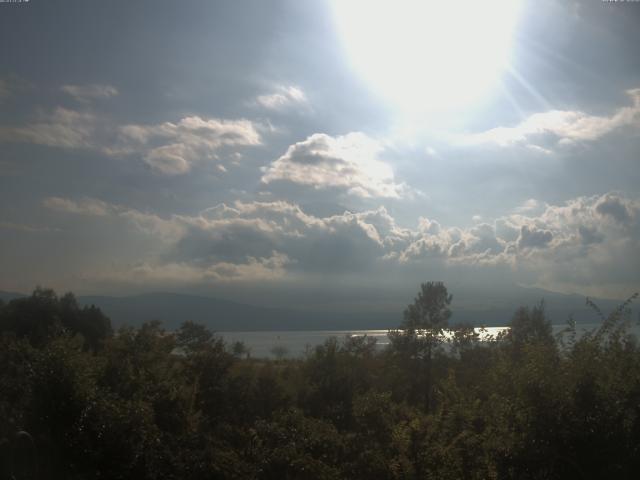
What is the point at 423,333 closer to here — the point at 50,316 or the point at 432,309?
the point at 432,309

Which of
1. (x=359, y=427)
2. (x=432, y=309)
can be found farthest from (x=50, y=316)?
(x=359, y=427)

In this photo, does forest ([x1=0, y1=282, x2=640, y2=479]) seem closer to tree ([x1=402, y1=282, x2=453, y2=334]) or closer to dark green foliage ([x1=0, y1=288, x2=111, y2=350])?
tree ([x1=402, y1=282, x2=453, y2=334])

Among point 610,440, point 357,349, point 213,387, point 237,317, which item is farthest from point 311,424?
point 237,317

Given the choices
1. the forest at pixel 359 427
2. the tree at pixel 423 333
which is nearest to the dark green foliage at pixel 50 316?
the tree at pixel 423 333

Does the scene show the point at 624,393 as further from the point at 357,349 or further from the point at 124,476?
the point at 357,349

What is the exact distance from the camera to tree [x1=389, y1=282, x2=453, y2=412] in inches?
1270

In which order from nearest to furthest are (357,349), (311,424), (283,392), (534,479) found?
(534,479)
(311,424)
(283,392)
(357,349)

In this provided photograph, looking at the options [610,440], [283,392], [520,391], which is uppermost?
[520,391]

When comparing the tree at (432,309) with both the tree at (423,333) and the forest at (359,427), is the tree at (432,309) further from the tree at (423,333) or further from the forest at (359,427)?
the forest at (359,427)

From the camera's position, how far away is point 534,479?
32.6 ft

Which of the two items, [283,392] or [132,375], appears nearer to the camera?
[132,375]

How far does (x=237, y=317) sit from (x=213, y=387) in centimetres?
16821

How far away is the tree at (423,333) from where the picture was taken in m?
32.3

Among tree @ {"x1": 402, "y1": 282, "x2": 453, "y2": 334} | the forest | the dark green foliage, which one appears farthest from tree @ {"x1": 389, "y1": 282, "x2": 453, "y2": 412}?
the dark green foliage
